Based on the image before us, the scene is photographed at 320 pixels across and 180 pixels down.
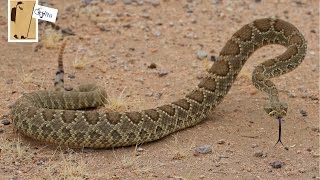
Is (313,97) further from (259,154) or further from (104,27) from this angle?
(104,27)

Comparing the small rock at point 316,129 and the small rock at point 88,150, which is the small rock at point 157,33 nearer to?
the small rock at point 316,129

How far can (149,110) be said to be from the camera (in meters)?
9.34

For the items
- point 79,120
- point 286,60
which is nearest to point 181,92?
point 286,60

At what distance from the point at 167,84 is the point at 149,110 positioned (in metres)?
1.95

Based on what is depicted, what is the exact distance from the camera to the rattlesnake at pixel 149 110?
8891 millimetres

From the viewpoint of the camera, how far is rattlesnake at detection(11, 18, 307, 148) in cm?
889

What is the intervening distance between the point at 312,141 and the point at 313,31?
4631 millimetres

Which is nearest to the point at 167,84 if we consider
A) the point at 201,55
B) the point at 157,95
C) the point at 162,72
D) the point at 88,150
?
the point at 162,72

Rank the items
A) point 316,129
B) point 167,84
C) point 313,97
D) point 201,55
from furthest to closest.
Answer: point 201,55
point 167,84
point 313,97
point 316,129

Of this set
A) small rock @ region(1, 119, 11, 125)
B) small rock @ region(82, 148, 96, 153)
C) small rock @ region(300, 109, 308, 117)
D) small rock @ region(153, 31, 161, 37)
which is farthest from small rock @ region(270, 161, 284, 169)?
small rock @ region(153, 31, 161, 37)

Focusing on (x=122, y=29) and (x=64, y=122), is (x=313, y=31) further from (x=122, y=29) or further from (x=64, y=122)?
(x=64, y=122)

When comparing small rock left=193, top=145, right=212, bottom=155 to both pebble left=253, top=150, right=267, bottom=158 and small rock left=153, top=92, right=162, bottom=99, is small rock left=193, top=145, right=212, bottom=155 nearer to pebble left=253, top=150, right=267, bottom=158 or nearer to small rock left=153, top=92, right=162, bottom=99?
pebble left=253, top=150, right=267, bottom=158

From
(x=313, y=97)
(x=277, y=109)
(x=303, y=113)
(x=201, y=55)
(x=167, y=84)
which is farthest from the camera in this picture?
(x=201, y=55)

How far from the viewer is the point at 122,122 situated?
29.6ft
